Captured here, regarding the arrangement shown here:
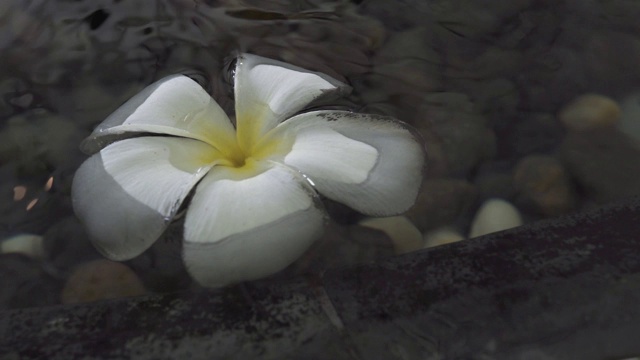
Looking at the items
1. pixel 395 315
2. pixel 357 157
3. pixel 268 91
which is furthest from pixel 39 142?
pixel 395 315

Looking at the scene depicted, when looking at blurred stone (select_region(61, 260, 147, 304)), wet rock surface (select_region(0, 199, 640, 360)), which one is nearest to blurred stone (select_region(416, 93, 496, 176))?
wet rock surface (select_region(0, 199, 640, 360))

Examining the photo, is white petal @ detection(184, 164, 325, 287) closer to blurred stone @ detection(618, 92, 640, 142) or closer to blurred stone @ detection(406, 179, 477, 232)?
blurred stone @ detection(406, 179, 477, 232)

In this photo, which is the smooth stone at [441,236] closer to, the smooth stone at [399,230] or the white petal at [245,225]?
the smooth stone at [399,230]

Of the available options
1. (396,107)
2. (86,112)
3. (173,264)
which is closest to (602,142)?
(396,107)

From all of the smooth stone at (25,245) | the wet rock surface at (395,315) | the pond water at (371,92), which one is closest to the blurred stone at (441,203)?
the pond water at (371,92)

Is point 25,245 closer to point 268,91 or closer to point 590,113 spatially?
point 268,91

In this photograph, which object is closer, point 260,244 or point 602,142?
point 260,244

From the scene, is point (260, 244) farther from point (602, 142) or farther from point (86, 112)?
point (602, 142)
